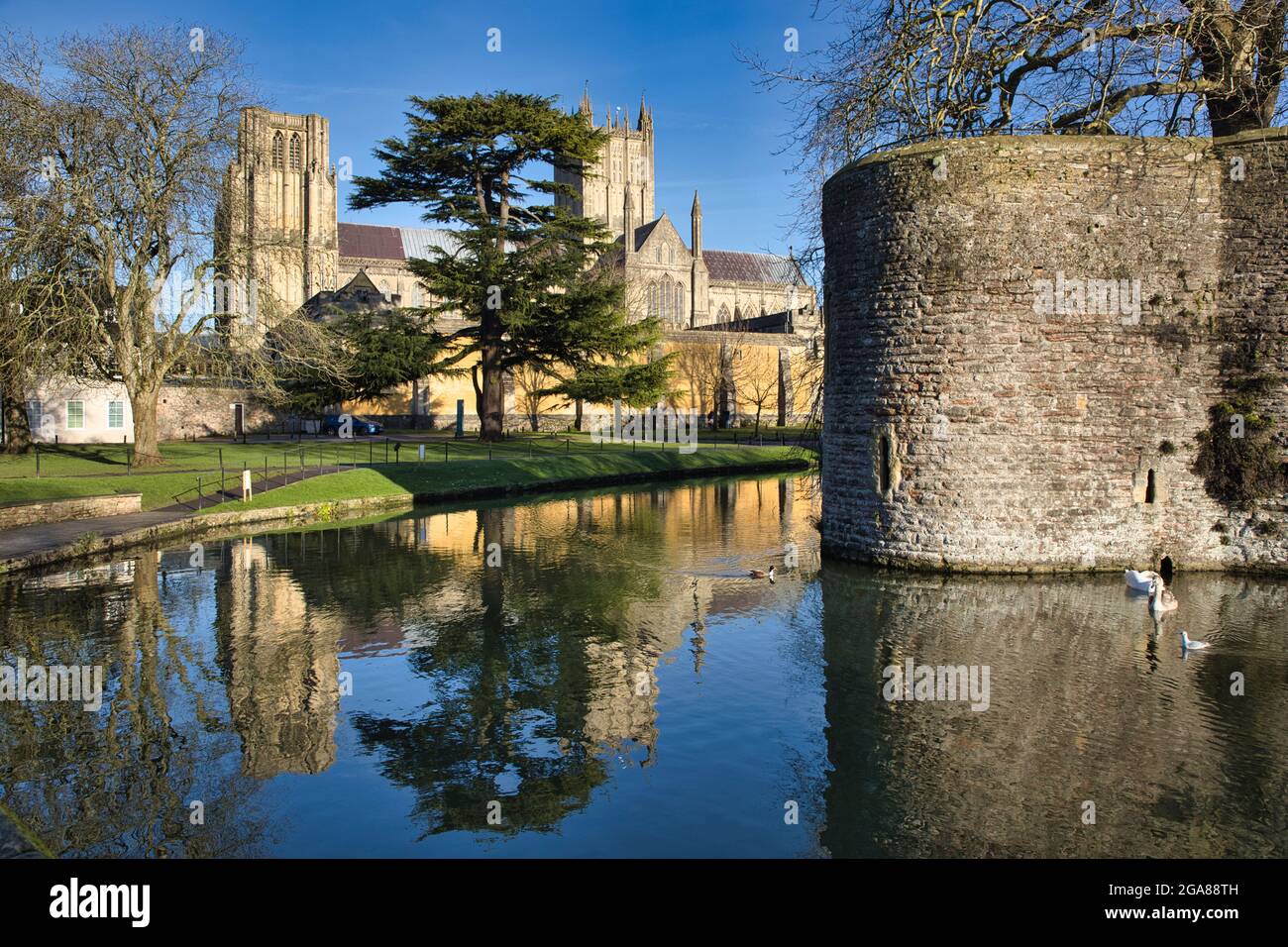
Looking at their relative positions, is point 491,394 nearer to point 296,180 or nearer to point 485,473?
point 485,473

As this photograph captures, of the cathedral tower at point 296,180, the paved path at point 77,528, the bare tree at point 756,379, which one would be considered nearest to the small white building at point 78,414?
the paved path at point 77,528

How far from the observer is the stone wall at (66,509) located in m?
18.6

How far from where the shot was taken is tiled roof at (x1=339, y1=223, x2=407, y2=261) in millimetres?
88000

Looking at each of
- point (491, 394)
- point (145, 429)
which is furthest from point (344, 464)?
point (491, 394)

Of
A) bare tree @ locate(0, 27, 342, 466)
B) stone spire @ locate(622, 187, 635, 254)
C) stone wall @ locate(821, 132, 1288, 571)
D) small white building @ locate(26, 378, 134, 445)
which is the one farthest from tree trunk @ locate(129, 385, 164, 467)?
stone spire @ locate(622, 187, 635, 254)

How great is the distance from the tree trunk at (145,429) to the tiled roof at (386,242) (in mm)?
61150

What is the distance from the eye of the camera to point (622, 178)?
4171 inches

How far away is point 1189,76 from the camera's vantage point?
15414 millimetres

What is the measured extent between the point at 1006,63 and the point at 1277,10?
367cm

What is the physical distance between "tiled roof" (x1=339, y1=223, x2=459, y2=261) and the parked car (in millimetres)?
38989

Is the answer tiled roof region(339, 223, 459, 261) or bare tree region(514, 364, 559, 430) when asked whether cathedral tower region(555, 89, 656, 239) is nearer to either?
tiled roof region(339, 223, 459, 261)

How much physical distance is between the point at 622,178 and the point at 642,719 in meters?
103

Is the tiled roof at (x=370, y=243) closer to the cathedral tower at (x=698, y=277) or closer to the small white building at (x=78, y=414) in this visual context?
the cathedral tower at (x=698, y=277)

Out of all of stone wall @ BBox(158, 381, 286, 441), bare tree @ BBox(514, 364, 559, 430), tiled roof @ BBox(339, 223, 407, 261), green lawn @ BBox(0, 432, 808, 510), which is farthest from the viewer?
tiled roof @ BBox(339, 223, 407, 261)
